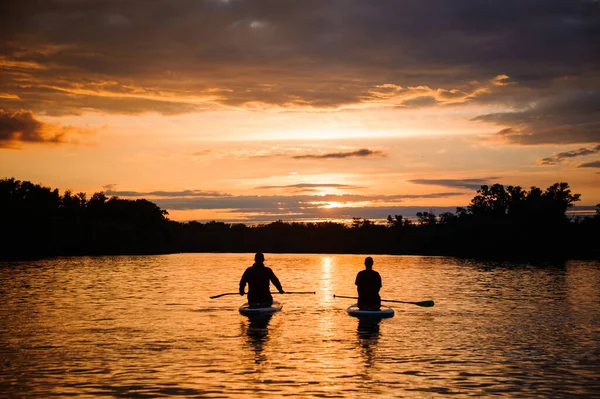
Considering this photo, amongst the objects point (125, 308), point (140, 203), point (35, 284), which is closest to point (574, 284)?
point (125, 308)

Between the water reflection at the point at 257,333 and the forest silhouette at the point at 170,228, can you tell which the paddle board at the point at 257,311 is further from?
the forest silhouette at the point at 170,228

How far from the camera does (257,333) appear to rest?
24.6 metres

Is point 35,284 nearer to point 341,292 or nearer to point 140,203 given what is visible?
point 341,292

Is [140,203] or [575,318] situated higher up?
[140,203]

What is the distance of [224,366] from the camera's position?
58.9 ft

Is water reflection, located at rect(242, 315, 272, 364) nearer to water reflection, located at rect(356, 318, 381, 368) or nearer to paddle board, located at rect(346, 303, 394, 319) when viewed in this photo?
water reflection, located at rect(356, 318, 381, 368)

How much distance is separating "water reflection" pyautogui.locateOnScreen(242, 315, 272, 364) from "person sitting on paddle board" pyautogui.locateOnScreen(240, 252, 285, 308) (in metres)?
0.73

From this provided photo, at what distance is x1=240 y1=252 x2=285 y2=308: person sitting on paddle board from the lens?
2902 centimetres

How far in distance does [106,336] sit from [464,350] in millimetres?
11846

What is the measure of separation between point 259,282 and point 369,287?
184 inches

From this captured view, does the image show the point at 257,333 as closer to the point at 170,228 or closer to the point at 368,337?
the point at 368,337

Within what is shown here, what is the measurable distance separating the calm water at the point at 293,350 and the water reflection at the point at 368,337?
0.08 metres

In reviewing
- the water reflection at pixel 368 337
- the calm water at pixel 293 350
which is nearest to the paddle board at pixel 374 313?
the water reflection at pixel 368 337

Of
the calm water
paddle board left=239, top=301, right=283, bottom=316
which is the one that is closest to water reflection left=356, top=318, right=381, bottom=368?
the calm water
